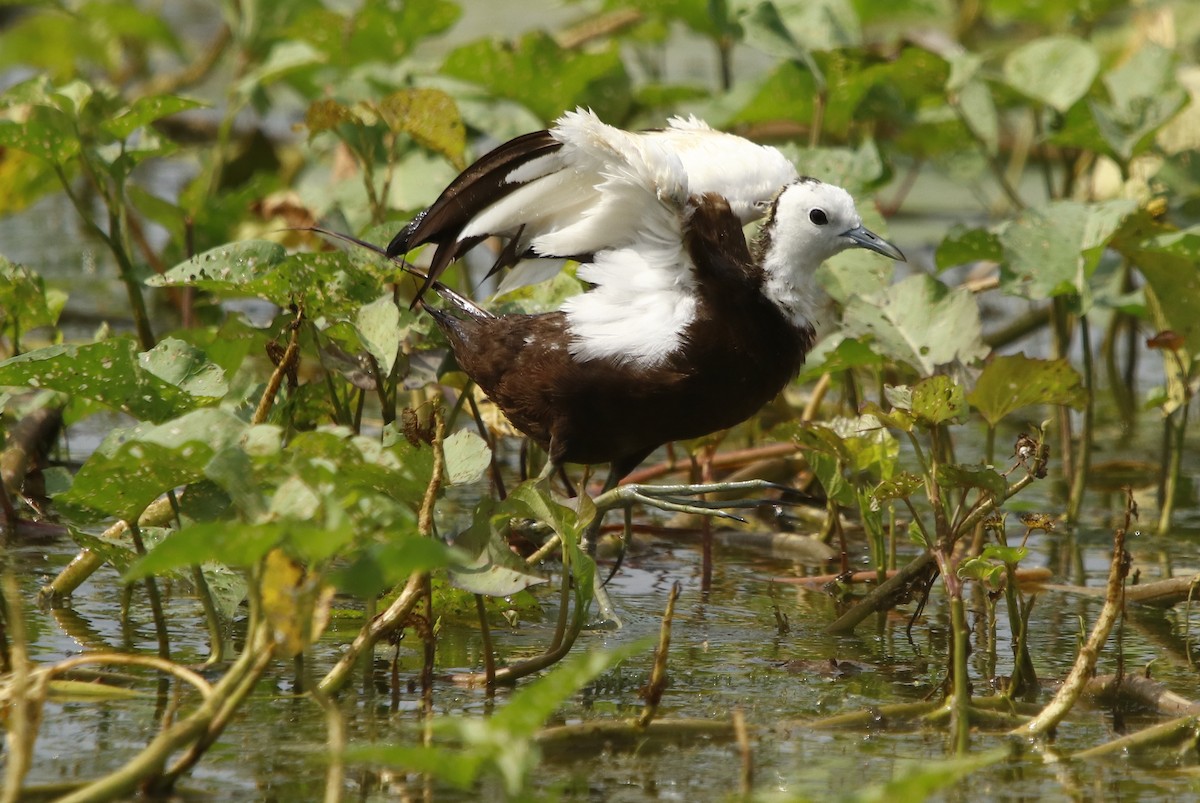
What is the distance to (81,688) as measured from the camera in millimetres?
2479

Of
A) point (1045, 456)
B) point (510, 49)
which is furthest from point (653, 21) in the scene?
point (1045, 456)

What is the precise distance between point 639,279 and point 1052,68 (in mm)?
1756

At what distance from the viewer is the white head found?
3244 mm

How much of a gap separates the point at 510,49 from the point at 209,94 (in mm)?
3916

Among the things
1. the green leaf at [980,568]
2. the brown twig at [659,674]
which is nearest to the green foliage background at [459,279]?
the green leaf at [980,568]

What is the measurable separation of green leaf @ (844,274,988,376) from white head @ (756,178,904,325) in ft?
0.39

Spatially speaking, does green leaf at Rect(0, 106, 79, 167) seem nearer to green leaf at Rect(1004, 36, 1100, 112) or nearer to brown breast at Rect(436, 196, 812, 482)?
brown breast at Rect(436, 196, 812, 482)

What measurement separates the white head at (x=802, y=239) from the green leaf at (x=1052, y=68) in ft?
4.18

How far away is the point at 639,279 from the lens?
3260 millimetres

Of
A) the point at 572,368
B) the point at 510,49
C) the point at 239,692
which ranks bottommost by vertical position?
the point at 239,692

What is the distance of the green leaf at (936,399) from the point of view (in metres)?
2.68

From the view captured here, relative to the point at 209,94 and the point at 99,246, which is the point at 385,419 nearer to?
the point at 99,246

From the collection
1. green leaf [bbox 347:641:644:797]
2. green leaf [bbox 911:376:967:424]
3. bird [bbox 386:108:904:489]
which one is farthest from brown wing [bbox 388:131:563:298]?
green leaf [bbox 347:641:644:797]

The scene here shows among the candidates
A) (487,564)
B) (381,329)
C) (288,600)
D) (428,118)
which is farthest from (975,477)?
(428,118)
